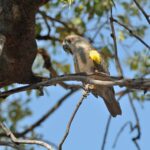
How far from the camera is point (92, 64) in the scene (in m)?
4.09

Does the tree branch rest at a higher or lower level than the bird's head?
lower

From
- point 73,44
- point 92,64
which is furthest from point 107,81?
point 73,44

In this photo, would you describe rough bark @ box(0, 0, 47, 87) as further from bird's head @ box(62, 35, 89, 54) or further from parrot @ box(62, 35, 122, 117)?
bird's head @ box(62, 35, 89, 54)

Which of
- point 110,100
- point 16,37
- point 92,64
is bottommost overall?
point 110,100

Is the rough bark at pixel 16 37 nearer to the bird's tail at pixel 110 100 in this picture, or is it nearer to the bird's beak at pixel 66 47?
the bird's tail at pixel 110 100

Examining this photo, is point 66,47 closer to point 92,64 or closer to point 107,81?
point 92,64

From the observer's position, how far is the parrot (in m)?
4.04

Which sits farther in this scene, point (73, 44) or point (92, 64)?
point (73, 44)

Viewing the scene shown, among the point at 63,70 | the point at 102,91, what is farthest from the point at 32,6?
the point at 63,70

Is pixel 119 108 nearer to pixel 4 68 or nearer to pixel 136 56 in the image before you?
pixel 4 68

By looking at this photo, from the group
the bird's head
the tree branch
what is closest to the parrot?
the bird's head

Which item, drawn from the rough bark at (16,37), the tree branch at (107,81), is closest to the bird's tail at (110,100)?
the rough bark at (16,37)

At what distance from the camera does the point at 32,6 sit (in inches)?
126

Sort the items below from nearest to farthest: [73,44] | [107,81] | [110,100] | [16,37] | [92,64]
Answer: [107,81], [16,37], [92,64], [110,100], [73,44]
